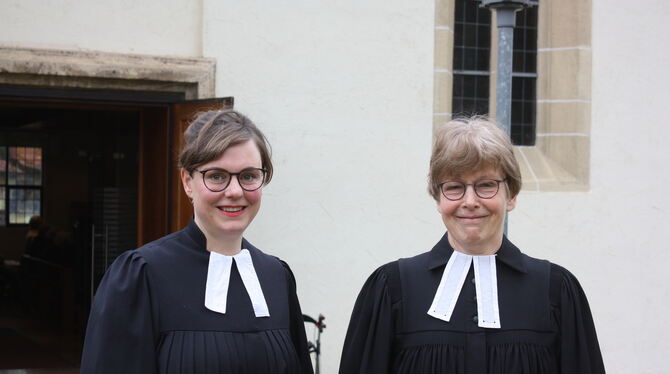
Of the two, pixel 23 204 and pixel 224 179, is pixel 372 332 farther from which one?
pixel 23 204

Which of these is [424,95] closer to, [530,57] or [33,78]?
[530,57]

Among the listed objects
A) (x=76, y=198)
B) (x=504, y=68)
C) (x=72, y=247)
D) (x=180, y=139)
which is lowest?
(x=72, y=247)

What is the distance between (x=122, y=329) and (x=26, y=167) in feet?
59.3

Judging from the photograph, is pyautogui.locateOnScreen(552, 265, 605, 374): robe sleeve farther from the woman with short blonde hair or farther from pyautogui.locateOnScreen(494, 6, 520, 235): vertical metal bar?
pyautogui.locateOnScreen(494, 6, 520, 235): vertical metal bar

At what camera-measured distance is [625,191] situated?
7320 mm

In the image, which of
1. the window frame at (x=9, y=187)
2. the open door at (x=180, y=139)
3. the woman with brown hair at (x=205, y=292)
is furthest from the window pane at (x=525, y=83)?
the window frame at (x=9, y=187)

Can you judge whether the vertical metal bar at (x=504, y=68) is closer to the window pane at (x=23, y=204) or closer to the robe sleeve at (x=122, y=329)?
the robe sleeve at (x=122, y=329)

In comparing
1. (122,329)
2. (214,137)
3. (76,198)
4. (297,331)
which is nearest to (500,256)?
(297,331)

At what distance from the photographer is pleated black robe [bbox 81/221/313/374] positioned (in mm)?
2795

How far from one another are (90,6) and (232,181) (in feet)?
12.0

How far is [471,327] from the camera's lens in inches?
119

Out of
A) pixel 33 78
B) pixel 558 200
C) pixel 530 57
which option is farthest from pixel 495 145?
pixel 530 57

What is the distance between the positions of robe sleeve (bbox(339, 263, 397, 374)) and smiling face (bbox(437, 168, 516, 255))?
1.01ft

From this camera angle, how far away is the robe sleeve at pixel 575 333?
300cm
